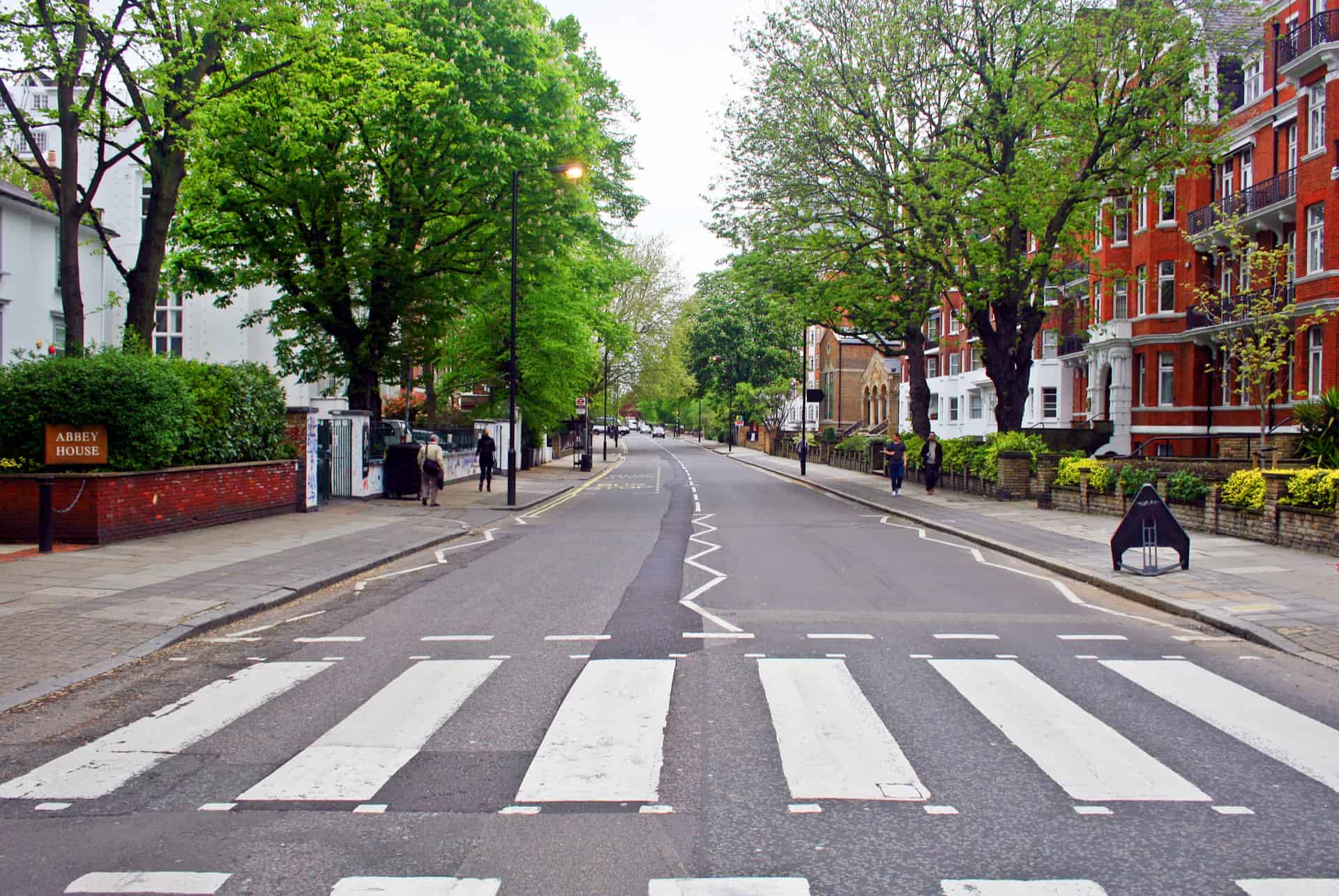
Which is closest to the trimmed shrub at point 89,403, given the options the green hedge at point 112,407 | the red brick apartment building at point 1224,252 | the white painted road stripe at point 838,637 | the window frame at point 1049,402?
the green hedge at point 112,407

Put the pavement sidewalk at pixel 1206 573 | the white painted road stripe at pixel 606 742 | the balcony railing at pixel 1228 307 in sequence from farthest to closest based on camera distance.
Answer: the balcony railing at pixel 1228 307 < the pavement sidewalk at pixel 1206 573 < the white painted road stripe at pixel 606 742

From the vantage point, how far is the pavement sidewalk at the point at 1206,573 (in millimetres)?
9203

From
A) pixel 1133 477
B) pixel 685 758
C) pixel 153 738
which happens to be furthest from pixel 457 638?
pixel 1133 477

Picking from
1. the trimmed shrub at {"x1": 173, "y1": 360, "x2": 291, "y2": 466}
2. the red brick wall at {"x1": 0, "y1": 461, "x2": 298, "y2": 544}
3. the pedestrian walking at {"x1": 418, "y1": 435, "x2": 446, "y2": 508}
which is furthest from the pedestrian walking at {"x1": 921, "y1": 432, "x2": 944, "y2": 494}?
the red brick wall at {"x1": 0, "y1": 461, "x2": 298, "y2": 544}

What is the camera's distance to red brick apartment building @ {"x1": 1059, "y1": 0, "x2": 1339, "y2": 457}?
26.2 meters

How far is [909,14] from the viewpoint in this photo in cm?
2544

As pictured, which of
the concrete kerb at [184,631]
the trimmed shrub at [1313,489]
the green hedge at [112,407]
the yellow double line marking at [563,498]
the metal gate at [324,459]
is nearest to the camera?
the concrete kerb at [184,631]

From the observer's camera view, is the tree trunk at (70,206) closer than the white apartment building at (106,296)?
Yes

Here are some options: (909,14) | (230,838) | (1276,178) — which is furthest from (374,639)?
(1276,178)

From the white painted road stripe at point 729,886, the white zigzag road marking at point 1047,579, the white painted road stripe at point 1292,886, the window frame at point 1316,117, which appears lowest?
the white zigzag road marking at point 1047,579

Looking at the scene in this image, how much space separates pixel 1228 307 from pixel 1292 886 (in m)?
32.2

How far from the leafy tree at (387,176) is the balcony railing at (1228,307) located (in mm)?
16370

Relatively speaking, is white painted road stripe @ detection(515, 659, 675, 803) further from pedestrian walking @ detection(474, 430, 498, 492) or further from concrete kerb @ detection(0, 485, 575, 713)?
pedestrian walking @ detection(474, 430, 498, 492)

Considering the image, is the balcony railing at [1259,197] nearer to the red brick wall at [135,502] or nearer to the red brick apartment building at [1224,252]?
the red brick apartment building at [1224,252]
